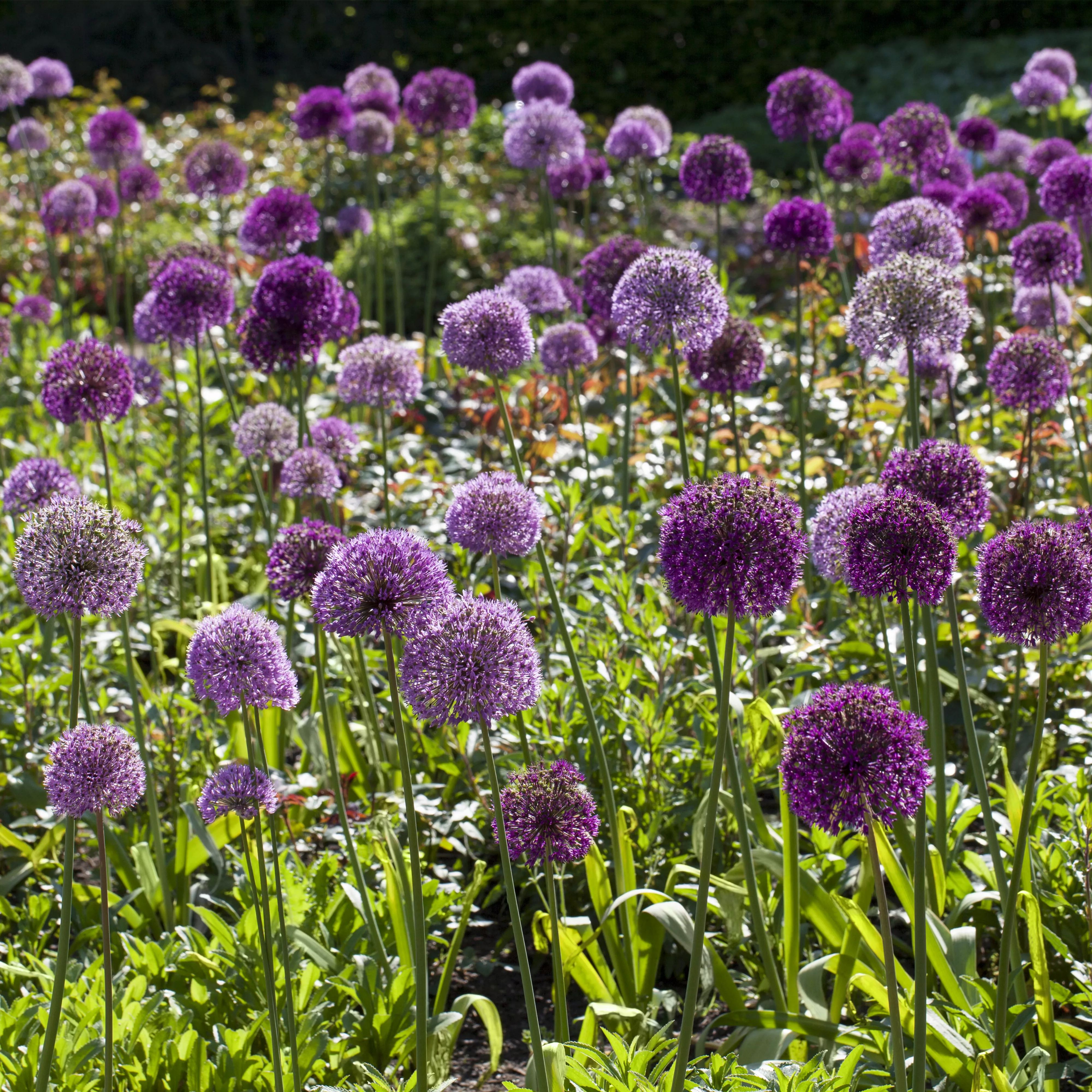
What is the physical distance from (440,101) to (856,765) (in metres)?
4.96

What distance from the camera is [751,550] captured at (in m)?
1.84

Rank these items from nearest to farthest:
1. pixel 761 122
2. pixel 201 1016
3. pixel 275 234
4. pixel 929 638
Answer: pixel 929 638, pixel 201 1016, pixel 275 234, pixel 761 122

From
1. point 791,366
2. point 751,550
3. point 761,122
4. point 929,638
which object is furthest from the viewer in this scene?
point 761,122

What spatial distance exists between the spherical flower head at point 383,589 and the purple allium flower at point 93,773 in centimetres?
47

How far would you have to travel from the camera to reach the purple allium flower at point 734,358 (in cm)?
354

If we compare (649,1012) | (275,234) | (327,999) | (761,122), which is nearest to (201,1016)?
(327,999)

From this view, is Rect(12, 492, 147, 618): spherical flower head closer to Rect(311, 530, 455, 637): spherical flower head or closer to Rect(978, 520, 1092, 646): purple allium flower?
Rect(311, 530, 455, 637): spherical flower head

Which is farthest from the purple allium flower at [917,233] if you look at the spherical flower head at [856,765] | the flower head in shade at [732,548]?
the spherical flower head at [856,765]

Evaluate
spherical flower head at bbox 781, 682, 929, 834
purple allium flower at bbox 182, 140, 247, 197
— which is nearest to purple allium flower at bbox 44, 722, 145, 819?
spherical flower head at bbox 781, 682, 929, 834

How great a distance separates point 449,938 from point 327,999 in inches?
20.9

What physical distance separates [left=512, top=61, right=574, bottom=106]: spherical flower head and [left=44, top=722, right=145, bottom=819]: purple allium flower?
4.71 metres

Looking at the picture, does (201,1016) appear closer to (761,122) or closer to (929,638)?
(929,638)

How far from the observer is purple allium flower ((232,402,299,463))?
389cm

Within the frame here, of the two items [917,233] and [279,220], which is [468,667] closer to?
[917,233]
